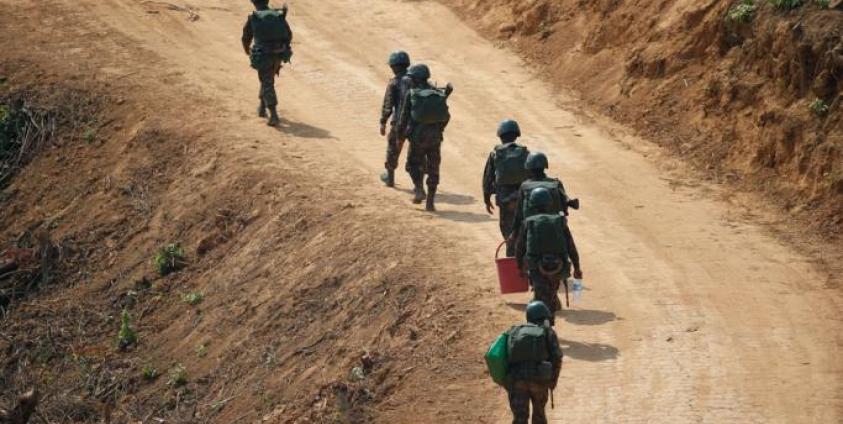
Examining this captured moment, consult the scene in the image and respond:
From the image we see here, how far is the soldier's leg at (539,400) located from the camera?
38.2ft

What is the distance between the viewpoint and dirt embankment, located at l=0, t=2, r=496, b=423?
589 inches

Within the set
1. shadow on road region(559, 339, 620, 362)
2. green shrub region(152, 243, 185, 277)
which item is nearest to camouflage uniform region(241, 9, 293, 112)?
green shrub region(152, 243, 185, 277)

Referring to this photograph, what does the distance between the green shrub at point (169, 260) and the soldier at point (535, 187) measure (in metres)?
7.03

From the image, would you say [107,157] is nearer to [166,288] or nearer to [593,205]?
[166,288]

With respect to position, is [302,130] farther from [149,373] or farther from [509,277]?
[509,277]

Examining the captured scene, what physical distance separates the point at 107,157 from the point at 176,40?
369 centimetres

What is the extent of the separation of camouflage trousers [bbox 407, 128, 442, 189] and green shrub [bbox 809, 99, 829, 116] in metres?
5.11

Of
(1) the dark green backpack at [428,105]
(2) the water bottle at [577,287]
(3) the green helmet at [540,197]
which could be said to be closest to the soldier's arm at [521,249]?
(3) the green helmet at [540,197]

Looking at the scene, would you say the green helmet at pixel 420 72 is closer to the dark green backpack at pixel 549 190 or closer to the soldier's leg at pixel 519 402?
the dark green backpack at pixel 549 190

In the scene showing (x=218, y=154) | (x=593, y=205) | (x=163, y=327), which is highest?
(x=593, y=205)

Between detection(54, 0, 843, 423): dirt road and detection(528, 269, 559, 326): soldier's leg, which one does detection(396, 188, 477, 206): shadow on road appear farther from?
detection(528, 269, 559, 326): soldier's leg

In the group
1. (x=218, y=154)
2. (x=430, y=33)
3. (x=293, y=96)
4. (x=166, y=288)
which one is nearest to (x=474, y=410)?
(x=166, y=288)

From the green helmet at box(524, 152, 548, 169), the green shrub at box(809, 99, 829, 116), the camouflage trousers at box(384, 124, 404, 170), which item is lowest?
the camouflage trousers at box(384, 124, 404, 170)

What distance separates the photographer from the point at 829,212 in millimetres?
17766
